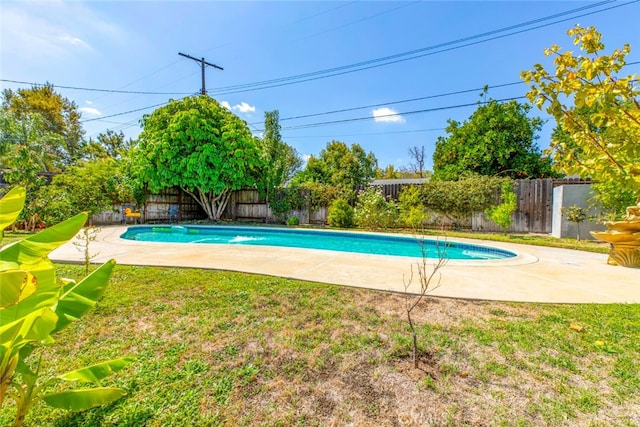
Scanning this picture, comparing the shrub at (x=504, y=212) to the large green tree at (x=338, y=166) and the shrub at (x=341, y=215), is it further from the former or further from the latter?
the large green tree at (x=338, y=166)

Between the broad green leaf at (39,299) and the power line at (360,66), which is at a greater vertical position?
the power line at (360,66)

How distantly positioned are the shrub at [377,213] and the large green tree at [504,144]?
24.2 ft

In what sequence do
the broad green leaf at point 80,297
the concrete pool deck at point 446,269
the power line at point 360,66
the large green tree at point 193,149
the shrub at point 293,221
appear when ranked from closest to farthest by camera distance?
the broad green leaf at point 80,297, the concrete pool deck at point 446,269, the power line at point 360,66, the large green tree at point 193,149, the shrub at point 293,221

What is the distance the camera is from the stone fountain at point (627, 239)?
17.8ft

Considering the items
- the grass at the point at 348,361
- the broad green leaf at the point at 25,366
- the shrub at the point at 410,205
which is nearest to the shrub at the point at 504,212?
the shrub at the point at 410,205

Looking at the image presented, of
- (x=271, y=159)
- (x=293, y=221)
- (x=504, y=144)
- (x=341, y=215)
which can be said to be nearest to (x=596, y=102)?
(x=341, y=215)

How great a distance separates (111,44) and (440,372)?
11772 millimetres

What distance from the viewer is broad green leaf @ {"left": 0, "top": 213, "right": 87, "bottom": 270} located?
1.32m

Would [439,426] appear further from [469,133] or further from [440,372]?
[469,133]

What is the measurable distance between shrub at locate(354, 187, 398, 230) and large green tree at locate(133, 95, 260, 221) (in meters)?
6.35

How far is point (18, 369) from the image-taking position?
55.9 inches

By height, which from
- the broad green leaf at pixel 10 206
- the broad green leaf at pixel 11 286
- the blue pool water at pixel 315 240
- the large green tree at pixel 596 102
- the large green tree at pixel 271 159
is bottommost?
the blue pool water at pixel 315 240

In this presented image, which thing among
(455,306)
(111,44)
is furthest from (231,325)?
(111,44)

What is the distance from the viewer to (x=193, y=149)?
562 inches
